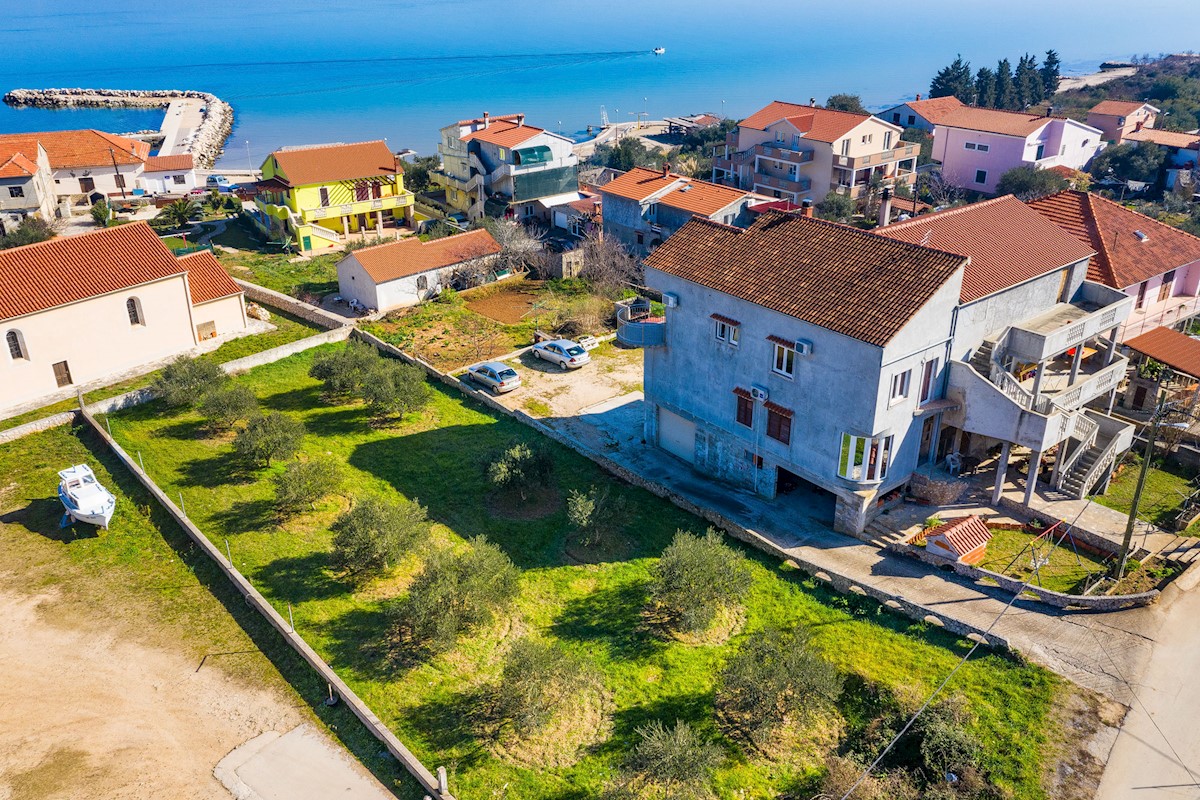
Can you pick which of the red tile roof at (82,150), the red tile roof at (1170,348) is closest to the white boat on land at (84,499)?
the red tile roof at (1170,348)

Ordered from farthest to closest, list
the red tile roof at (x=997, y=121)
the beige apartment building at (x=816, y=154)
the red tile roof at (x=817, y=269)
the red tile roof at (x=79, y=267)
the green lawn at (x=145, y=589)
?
1. the red tile roof at (x=997, y=121)
2. the beige apartment building at (x=816, y=154)
3. the red tile roof at (x=79, y=267)
4. the red tile roof at (x=817, y=269)
5. the green lawn at (x=145, y=589)

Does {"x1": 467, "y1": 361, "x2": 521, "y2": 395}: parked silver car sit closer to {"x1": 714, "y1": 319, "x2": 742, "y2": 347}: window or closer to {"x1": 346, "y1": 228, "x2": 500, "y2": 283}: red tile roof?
{"x1": 346, "y1": 228, "x2": 500, "y2": 283}: red tile roof

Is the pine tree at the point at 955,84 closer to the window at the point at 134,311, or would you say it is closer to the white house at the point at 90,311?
the white house at the point at 90,311

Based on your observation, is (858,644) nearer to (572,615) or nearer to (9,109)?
(572,615)

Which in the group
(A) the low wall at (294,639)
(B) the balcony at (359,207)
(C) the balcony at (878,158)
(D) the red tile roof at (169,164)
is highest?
(C) the balcony at (878,158)

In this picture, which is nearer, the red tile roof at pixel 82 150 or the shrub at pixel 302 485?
the shrub at pixel 302 485

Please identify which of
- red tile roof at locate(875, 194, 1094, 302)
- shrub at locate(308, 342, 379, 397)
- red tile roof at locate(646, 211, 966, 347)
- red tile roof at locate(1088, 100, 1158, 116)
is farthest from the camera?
red tile roof at locate(1088, 100, 1158, 116)

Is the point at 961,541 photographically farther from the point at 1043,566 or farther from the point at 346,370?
the point at 346,370

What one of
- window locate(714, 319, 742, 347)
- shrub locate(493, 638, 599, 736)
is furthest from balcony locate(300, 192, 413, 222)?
shrub locate(493, 638, 599, 736)
